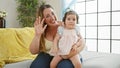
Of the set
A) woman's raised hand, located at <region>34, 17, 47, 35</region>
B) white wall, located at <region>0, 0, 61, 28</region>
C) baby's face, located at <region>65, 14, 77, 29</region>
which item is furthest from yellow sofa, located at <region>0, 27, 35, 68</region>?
white wall, located at <region>0, 0, 61, 28</region>

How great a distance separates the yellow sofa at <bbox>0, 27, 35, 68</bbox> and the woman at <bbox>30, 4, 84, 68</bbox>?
0.49 metres

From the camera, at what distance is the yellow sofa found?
225 centimetres

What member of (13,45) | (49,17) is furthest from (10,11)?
(49,17)

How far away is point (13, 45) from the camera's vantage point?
2381 mm

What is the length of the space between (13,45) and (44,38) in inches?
26.3

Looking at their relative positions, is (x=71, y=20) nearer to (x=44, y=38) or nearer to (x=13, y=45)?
(x=44, y=38)

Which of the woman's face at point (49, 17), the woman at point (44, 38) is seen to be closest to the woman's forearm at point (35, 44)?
the woman at point (44, 38)

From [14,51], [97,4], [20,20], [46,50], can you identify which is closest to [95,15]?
[97,4]

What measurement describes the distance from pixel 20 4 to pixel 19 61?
92.8 inches

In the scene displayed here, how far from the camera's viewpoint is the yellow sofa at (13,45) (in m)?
2.25

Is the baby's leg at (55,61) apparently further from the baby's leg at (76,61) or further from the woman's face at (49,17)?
the woman's face at (49,17)

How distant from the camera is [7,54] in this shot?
2291mm

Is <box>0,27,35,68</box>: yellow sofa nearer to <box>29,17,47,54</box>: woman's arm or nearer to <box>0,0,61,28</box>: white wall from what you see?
<box>29,17,47,54</box>: woman's arm

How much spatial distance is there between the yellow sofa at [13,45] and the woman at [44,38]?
49cm
